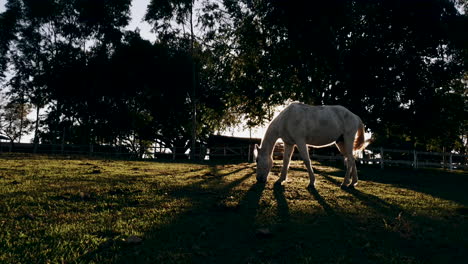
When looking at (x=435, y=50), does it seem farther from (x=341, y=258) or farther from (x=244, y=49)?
(x=341, y=258)

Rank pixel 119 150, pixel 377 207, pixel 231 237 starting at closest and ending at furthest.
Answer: pixel 231 237
pixel 377 207
pixel 119 150

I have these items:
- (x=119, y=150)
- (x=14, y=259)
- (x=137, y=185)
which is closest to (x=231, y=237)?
(x=14, y=259)

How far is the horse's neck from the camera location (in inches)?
343

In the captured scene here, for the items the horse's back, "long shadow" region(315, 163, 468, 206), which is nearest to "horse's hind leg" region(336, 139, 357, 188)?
the horse's back

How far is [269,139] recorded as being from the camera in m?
8.77

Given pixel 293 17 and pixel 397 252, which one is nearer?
pixel 397 252

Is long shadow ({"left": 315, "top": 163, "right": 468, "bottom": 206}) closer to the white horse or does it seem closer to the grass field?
the white horse

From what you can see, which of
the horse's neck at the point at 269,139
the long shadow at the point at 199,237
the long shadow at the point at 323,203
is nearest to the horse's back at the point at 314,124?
the horse's neck at the point at 269,139

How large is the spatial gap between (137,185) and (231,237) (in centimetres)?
425

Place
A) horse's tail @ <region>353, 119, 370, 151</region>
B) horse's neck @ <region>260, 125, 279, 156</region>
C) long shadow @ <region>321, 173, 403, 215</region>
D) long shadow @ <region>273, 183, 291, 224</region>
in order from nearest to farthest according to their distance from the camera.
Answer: long shadow @ <region>273, 183, 291, 224</region> < long shadow @ <region>321, 173, 403, 215</region> < horse's neck @ <region>260, 125, 279, 156</region> < horse's tail @ <region>353, 119, 370, 151</region>

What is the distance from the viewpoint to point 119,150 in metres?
31.7

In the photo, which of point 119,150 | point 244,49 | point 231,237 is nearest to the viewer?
point 231,237

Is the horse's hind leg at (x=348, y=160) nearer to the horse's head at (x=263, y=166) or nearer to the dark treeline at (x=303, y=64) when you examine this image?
the horse's head at (x=263, y=166)

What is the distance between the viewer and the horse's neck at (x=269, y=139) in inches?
343
